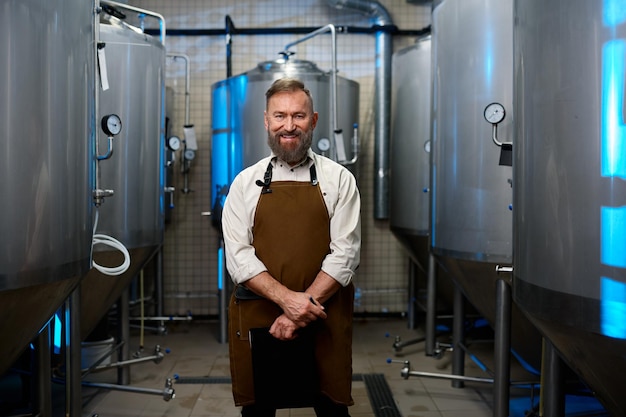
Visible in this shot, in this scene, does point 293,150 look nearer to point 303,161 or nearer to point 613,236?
point 303,161

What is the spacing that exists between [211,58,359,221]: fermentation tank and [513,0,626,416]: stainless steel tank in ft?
8.15

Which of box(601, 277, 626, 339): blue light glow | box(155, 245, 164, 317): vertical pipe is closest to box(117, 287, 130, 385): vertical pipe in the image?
box(155, 245, 164, 317): vertical pipe

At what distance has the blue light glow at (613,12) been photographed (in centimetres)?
121

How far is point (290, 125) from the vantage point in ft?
6.41

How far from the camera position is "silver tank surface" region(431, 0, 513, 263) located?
2.42 metres

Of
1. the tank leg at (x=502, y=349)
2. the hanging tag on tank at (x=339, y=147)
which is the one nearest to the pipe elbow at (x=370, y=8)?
the hanging tag on tank at (x=339, y=147)

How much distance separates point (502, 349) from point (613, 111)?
149 centimetres

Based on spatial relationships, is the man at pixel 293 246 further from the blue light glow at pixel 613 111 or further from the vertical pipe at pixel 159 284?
the vertical pipe at pixel 159 284

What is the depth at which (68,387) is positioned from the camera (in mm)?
2523

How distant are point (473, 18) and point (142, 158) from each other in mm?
1726

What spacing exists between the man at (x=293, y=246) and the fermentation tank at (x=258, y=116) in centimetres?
198

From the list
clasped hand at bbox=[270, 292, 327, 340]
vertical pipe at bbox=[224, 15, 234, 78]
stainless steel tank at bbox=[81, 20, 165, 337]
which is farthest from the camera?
vertical pipe at bbox=[224, 15, 234, 78]

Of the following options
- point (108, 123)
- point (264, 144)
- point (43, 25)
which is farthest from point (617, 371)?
point (264, 144)

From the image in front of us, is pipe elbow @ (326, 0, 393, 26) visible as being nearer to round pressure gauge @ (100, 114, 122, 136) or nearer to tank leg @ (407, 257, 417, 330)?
tank leg @ (407, 257, 417, 330)
